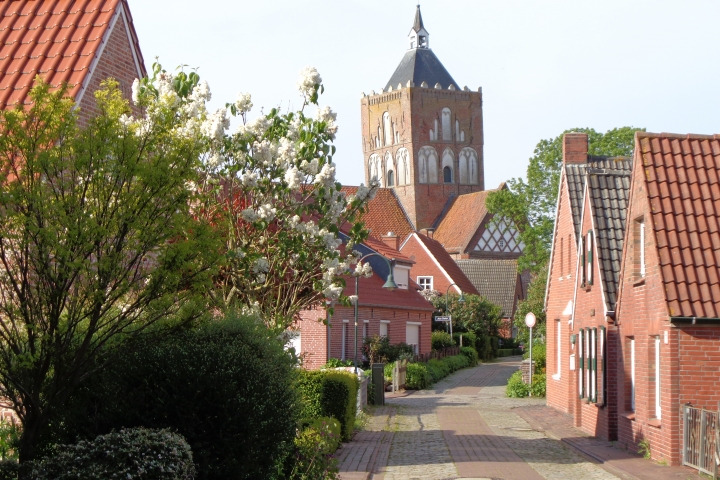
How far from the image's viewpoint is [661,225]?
1612 centimetres

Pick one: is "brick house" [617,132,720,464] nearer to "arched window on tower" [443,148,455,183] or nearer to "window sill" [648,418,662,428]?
"window sill" [648,418,662,428]

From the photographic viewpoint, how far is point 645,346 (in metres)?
16.9

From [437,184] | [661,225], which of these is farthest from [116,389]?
[437,184]

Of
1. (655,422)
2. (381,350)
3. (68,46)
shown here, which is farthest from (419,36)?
(68,46)

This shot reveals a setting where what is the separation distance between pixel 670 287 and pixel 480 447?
17.7 ft

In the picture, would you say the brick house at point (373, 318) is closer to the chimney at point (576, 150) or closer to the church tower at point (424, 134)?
the chimney at point (576, 150)

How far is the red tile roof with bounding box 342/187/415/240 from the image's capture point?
9294 centimetres

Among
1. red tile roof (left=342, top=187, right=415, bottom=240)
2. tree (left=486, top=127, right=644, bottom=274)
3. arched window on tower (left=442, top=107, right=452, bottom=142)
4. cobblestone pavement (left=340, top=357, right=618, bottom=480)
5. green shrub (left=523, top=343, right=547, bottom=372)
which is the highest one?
arched window on tower (left=442, top=107, right=452, bottom=142)

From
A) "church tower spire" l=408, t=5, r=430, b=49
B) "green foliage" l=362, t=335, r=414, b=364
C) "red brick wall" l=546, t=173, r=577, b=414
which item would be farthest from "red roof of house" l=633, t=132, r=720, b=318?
"church tower spire" l=408, t=5, r=430, b=49

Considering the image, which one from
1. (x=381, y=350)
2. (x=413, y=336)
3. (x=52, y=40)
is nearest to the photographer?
(x=52, y=40)

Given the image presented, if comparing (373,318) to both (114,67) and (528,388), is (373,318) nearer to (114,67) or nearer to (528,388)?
(528,388)

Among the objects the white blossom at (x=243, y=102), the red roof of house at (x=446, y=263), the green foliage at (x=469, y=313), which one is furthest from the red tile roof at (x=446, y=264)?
the white blossom at (x=243, y=102)

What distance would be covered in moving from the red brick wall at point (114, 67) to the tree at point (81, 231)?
5.09m

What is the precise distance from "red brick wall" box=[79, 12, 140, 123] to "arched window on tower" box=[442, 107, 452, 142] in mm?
89696
